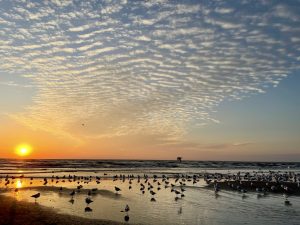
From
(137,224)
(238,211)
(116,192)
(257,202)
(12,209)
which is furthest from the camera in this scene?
(116,192)

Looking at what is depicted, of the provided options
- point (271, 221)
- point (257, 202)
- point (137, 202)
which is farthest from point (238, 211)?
point (137, 202)

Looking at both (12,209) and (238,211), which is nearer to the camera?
(12,209)

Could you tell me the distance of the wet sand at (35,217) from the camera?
22.0 meters

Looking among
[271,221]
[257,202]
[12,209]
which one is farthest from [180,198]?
[12,209]

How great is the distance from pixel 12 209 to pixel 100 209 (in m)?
6.22

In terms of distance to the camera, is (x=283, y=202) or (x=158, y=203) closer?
(x=158, y=203)

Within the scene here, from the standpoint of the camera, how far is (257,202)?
33344mm

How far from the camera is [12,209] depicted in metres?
26.1

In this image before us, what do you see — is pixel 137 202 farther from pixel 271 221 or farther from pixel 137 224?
Answer: pixel 271 221

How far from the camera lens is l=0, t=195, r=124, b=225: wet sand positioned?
22.0m

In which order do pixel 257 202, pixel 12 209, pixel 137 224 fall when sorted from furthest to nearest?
1. pixel 257 202
2. pixel 12 209
3. pixel 137 224

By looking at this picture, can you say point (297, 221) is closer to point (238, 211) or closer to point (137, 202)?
point (238, 211)

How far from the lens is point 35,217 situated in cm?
2356

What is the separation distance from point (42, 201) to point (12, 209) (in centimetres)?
519
